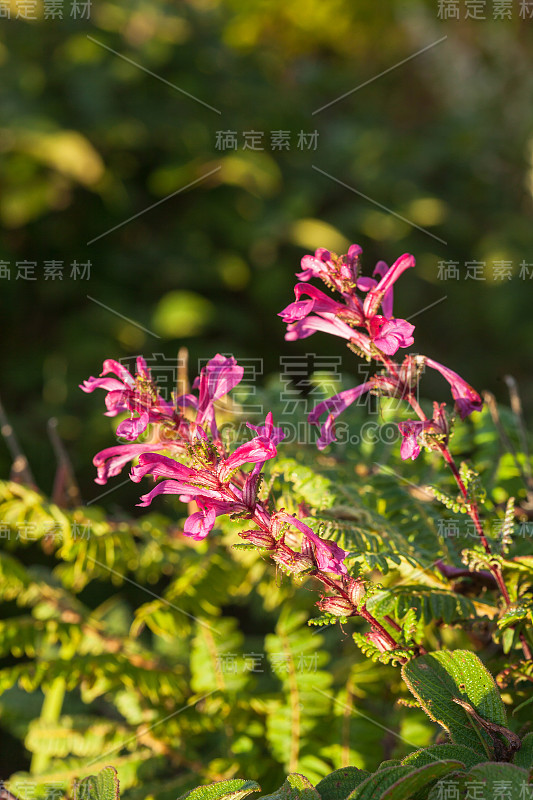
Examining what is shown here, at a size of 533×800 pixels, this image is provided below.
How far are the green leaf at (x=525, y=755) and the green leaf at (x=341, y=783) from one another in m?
0.13

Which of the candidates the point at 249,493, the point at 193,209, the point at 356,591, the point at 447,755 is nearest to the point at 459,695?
the point at 447,755

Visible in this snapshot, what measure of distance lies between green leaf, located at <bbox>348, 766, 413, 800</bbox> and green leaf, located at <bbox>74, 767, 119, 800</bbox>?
211 mm

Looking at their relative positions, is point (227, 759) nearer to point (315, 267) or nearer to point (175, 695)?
point (175, 695)

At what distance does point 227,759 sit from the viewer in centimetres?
93

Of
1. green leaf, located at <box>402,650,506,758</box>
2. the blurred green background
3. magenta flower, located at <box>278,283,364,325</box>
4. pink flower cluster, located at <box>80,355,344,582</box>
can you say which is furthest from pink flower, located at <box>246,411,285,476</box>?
the blurred green background

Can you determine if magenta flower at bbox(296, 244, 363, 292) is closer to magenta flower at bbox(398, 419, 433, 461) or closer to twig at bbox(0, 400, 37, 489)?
magenta flower at bbox(398, 419, 433, 461)

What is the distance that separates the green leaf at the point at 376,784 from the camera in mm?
539

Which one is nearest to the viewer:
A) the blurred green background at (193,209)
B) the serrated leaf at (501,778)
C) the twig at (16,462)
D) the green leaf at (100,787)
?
the serrated leaf at (501,778)

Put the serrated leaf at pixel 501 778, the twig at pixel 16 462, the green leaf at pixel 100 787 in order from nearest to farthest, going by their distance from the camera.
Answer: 1. the serrated leaf at pixel 501 778
2. the green leaf at pixel 100 787
3. the twig at pixel 16 462

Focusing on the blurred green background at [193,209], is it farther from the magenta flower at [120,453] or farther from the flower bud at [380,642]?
the flower bud at [380,642]

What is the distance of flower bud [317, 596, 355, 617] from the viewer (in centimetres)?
58

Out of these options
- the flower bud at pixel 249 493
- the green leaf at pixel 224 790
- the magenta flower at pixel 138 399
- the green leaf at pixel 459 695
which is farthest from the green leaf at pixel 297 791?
the magenta flower at pixel 138 399

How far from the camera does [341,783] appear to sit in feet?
2.02

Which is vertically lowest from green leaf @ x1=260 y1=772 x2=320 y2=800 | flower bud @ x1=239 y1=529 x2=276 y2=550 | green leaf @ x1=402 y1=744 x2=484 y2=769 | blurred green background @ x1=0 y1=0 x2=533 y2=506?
green leaf @ x1=260 y1=772 x2=320 y2=800
